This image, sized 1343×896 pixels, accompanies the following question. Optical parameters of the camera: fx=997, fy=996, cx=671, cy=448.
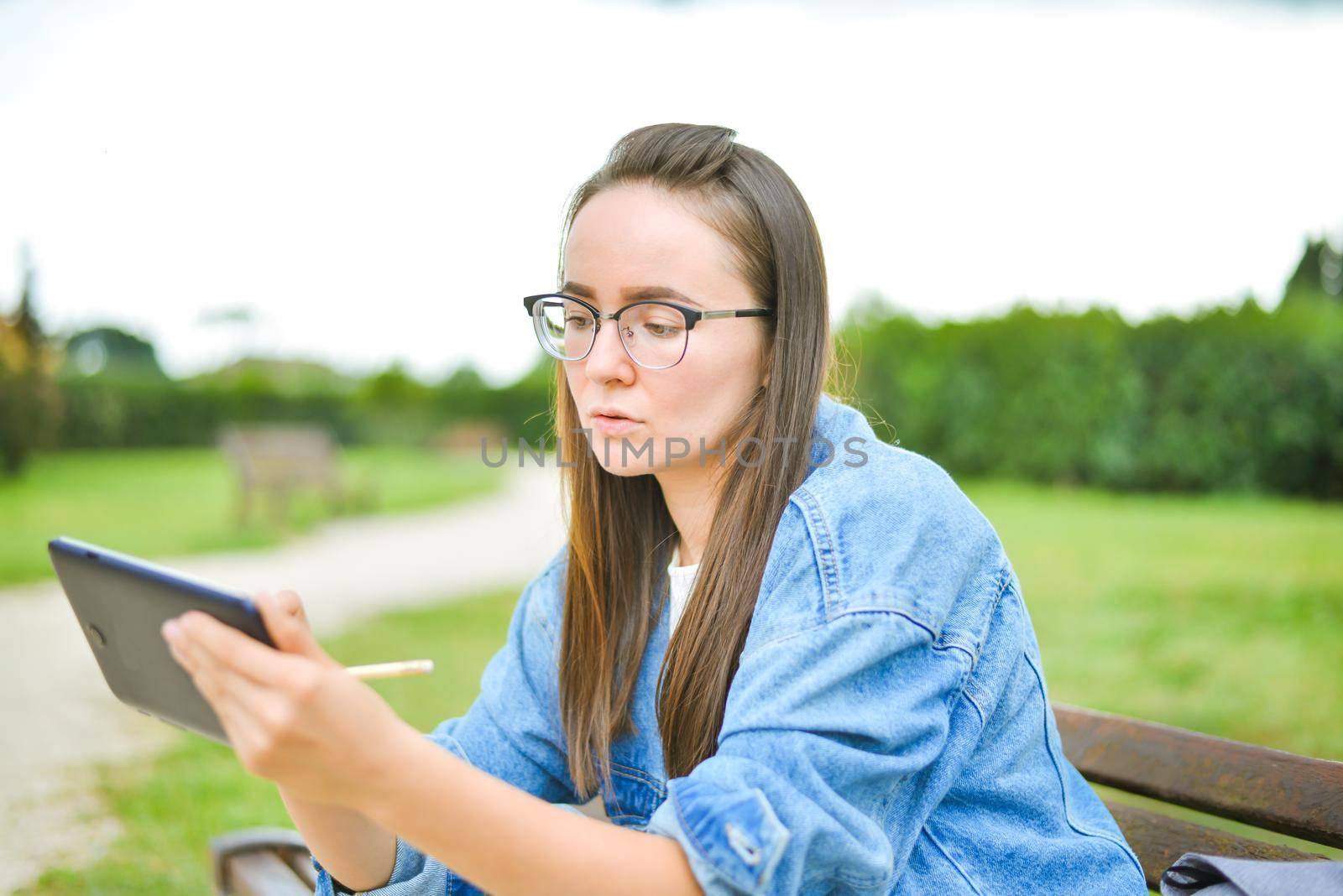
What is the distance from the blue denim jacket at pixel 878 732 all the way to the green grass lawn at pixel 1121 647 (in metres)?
2.94

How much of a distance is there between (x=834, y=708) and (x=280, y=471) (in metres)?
10.9

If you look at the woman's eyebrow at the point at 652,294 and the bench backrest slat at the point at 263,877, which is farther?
the bench backrest slat at the point at 263,877

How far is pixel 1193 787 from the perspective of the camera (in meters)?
1.60

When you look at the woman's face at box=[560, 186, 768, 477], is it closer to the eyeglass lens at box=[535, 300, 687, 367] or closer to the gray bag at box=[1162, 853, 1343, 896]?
the eyeglass lens at box=[535, 300, 687, 367]

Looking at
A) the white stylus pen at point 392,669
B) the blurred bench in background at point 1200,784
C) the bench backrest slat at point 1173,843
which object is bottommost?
the bench backrest slat at point 1173,843

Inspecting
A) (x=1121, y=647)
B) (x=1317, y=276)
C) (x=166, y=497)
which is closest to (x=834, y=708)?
(x=1121, y=647)

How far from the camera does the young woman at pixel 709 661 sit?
0.96 meters

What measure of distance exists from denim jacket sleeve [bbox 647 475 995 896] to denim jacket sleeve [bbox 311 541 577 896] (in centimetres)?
54

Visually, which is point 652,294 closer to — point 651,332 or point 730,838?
point 651,332

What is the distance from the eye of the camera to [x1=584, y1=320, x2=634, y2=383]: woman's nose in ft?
4.46

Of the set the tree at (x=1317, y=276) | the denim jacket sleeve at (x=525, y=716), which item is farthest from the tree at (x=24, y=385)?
the tree at (x=1317, y=276)

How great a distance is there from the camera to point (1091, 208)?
9539 mm

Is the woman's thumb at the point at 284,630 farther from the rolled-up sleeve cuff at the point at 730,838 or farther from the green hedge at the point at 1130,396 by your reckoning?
the green hedge at the point at 1130,396

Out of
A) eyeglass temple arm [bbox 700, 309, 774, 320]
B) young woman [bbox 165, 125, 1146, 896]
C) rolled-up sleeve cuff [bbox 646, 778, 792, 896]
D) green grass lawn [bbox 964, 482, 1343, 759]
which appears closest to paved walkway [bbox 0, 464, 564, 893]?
young woman [bbox 165, 125, 1146, 896]
